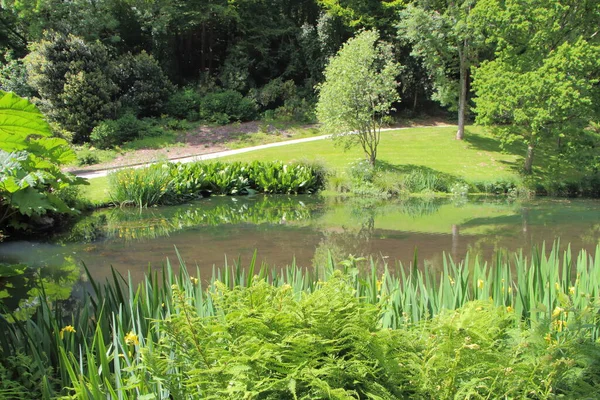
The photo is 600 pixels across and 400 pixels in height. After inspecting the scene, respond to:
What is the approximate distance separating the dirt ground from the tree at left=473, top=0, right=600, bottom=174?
10.6 m

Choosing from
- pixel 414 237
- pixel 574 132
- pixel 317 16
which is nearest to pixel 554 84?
pixel 574 132

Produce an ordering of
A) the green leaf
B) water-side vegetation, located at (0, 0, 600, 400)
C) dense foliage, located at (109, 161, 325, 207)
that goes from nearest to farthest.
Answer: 1. water-side vegetation, located at (0, 0, 600, 400)
2. the green leaf
3. dense foliage, located at (109, 161, 325, 207)

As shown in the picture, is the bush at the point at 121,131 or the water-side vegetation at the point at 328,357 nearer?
the water-side vegetation at the point at 328,357

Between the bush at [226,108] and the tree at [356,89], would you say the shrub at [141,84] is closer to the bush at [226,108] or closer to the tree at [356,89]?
the bush at [226,108]

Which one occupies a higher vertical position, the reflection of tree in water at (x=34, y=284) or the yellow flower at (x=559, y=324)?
the yellow flower at (x=559, y=324)

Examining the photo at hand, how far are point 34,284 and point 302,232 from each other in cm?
530

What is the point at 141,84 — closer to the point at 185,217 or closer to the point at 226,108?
the point at 226,108

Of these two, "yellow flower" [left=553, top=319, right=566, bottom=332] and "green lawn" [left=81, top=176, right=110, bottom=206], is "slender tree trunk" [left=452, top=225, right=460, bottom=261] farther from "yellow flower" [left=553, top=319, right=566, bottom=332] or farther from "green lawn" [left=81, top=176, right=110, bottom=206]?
"green lawn" [left=81, top=176, right=110, bottom=206]

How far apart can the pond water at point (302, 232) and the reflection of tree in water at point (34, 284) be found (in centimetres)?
30

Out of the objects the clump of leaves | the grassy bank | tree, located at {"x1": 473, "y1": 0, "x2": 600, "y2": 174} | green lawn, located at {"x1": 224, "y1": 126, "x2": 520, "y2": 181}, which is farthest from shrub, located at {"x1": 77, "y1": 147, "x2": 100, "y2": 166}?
the clump of leaves

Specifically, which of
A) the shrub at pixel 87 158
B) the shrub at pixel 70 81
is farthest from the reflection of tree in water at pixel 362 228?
the shrub at pixel 70 81

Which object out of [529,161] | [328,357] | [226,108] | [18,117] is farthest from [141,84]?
[328,357]

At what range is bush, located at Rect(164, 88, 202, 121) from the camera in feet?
86.7

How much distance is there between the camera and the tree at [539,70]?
56.5ft
